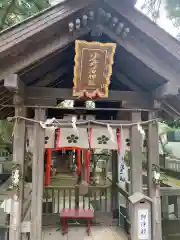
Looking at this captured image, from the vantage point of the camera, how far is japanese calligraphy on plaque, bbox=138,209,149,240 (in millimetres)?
4348

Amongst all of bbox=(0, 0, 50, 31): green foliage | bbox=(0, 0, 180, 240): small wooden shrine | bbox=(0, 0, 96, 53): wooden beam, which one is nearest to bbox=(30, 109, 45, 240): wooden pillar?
bbox=(0, 0, 180, 240): small wooden shrine

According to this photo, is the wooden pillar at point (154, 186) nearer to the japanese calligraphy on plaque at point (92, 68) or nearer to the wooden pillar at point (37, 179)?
the japanese calligraphy on plaque at point (92, 68)

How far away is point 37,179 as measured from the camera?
15.1ft

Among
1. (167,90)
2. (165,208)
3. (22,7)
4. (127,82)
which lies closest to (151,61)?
(167,90)

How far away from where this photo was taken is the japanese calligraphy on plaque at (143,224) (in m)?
4.35

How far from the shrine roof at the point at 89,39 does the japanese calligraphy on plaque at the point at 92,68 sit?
0.98 feet

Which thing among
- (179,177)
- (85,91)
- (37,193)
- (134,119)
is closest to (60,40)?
(85,91)

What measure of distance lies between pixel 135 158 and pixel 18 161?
2.45 metres

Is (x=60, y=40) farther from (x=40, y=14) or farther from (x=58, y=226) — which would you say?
(x=58, y=226)

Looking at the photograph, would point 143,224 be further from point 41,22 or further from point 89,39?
point 41,22

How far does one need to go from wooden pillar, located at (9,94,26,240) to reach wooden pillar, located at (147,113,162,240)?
8.88 feet

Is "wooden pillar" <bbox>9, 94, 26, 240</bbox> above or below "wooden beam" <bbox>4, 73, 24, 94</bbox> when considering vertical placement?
below

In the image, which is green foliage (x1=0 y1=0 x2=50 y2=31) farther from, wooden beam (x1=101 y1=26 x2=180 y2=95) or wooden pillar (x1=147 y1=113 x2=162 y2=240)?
wooden pillar (x1=147 y1=113 x2=162 y2=240)

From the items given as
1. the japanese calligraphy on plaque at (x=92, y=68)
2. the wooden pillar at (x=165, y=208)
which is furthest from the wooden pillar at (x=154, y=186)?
the japanese calligraphy on plaque at (x=92, y=68)
